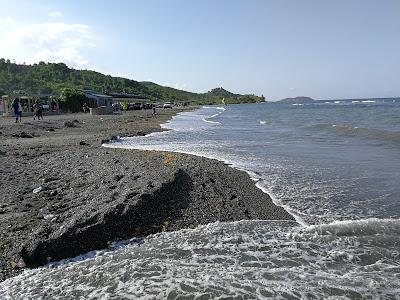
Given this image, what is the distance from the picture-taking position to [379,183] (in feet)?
39.4

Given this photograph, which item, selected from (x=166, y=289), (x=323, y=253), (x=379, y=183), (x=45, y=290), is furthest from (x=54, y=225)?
(x=379, y=183)

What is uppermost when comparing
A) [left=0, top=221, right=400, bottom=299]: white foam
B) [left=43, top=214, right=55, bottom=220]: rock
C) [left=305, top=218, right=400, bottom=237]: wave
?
[left=43, top=214, right=55, bottom=220]: rock

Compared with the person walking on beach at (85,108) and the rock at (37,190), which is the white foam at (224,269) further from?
the person walking on beach at (85,108)

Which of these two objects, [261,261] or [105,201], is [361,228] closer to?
[261,261]

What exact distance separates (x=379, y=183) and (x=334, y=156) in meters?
5.70

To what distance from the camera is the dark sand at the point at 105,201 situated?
699 cm

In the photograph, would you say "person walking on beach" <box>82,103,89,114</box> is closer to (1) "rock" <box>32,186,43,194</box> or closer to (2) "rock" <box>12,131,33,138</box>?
(2) "rock" <box>12,131,33,138</box>

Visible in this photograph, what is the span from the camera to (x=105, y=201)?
873 centimetres

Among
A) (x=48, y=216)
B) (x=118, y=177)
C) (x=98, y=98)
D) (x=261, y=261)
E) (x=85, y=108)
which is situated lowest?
(x=261, y=261)

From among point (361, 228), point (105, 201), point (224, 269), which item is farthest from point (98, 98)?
point (224, 269)

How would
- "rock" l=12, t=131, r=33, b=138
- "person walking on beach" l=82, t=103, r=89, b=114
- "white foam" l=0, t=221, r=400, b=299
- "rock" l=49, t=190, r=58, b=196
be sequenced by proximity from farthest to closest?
"person walking on beach" l=82, t=103, r=89, b=114 < "rock" l=12, t=131, r=33, b=138 < "rock" l=49, t=190, r=58, b=196 < "white foam" l=0, t=221, r=400, b=299

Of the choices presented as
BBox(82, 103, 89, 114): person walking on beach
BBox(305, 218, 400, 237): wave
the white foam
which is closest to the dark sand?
the white foam

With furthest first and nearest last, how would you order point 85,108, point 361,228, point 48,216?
point 85,108 < point 48,216 < point 361,228

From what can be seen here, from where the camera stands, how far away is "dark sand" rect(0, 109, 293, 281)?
22.9ft
